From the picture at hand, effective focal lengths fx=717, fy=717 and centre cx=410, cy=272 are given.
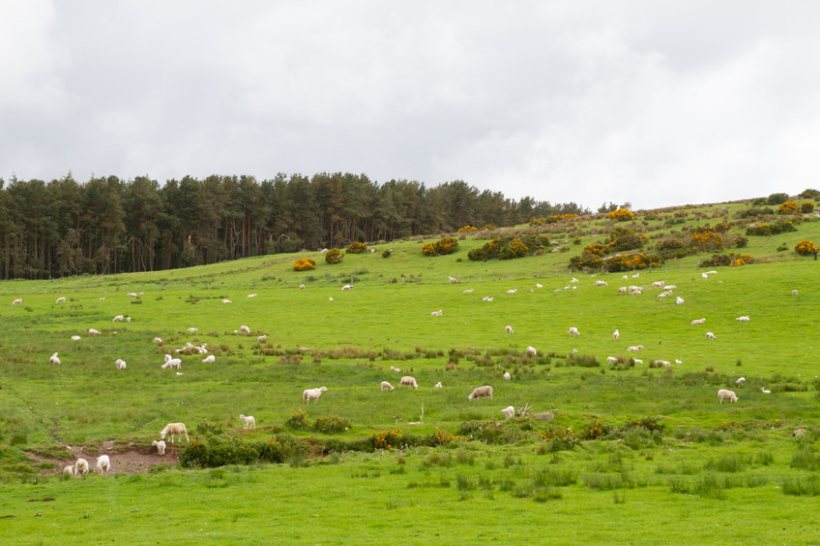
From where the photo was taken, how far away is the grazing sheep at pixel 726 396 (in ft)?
90.6

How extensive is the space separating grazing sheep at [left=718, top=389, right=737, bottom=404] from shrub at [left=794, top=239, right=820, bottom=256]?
37393 millimetres

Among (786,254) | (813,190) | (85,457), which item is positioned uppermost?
(813,190)

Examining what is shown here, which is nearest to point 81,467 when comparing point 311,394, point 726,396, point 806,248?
point 311,394

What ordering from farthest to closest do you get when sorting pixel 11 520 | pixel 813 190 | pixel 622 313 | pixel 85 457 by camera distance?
1. pixel 813 190
2. pixel 622 313
3. pixel 85 457
4. pixel 11 520

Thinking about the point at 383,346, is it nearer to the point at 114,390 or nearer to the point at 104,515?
the point at 114,390

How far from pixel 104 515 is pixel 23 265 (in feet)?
351

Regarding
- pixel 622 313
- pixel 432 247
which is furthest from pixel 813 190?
pixel 622 313

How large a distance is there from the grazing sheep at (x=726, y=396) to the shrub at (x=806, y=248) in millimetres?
37393

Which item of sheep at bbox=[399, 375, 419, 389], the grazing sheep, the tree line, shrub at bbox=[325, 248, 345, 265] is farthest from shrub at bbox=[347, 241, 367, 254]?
the grazing sheep

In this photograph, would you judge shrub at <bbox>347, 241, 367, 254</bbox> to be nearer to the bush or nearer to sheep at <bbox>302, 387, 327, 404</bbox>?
the bush

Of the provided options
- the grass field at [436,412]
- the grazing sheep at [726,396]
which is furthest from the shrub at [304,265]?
the grazing sheep at [726,396]

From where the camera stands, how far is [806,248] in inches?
2333

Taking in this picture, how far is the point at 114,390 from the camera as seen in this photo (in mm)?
32844

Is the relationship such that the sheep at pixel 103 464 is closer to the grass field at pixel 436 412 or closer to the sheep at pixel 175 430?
the grass field at pixel 436 412
